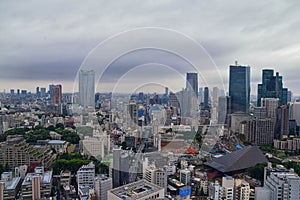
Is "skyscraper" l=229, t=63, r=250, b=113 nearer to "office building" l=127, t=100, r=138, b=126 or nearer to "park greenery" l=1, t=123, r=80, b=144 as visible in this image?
"park greenery" l=1, t=123, r=80, b=144

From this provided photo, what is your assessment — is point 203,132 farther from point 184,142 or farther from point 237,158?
point 237,158

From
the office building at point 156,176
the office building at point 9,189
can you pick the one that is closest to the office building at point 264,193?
the office building at point 156,176

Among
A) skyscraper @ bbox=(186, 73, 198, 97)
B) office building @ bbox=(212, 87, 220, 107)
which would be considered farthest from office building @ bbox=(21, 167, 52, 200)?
office building @ bbox=(212, 87, 220, 107)

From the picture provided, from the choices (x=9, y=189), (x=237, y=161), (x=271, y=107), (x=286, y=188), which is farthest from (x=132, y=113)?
(x=271, y=107)

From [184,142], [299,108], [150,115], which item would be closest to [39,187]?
[150,115]

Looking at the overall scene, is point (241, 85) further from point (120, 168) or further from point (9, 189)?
point (9, 189)
